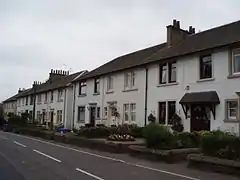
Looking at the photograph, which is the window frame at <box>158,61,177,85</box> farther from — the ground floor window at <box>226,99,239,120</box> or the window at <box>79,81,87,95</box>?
the window at <box>79,81,87,95</box>

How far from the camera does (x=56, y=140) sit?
28.9 meters

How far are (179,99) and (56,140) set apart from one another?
449 inches

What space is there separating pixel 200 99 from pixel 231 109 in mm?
2008

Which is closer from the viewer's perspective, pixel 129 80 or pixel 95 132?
pixel 95 132

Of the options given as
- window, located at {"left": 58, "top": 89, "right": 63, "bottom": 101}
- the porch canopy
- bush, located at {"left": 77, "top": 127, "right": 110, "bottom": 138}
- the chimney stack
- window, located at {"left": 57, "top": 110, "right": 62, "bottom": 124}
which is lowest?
bush, located at {"left": 77, "top": 127, "right": 110, "bottom": 138}

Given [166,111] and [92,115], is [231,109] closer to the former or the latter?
[166,111]

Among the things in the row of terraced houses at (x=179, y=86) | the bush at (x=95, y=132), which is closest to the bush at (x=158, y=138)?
the row of terraced houses at (x=179, y=86)

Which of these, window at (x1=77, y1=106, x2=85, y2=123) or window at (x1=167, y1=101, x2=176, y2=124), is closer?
window at (x1=167, y1=101, x2=176, y2=124)

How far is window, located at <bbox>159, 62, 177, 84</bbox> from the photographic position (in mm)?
25344

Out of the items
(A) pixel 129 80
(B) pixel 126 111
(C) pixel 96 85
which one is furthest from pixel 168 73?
(C) pixel 96 85

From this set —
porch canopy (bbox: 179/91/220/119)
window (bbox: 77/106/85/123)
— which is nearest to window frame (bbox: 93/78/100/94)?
window (bbox: 77/106/85/123)

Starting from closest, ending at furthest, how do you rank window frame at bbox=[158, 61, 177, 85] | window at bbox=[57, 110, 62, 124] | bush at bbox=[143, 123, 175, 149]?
bush at bbox=[143, 123, 175, 149] → window frame at bbox=[158, 61, 177, 85] → window at bbox=[57, 110, 62, 124]

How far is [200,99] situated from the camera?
21422mm

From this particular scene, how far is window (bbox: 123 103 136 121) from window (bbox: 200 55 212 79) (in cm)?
830
